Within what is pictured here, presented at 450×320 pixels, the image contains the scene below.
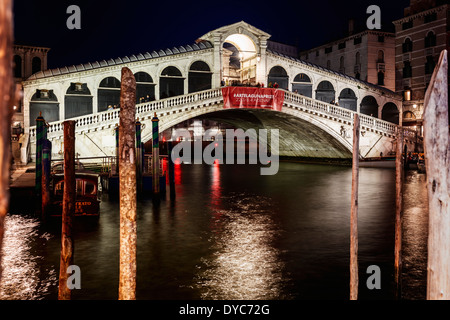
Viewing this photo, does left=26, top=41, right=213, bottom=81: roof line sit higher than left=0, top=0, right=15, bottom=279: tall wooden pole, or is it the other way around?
left=26, top=41, right=213, bottom=81: roof line

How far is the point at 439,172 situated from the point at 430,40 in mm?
36698

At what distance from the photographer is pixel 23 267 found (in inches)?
297

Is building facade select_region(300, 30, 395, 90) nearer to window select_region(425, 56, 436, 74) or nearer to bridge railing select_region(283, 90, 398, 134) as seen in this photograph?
window select_region(425, 56, 436, 74)

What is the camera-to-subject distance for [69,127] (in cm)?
753

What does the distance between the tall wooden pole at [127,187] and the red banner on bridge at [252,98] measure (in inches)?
858

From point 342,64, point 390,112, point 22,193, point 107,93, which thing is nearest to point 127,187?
point 22,193

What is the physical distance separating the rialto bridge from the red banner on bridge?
1.66 feet

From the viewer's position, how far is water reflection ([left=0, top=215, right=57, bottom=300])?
6409 mm

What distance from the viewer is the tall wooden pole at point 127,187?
16.5ft

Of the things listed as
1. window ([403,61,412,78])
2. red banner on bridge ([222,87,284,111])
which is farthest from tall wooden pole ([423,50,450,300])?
window ([403,61,412,78])

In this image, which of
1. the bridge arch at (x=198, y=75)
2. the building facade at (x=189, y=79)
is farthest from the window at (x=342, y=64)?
the bridge arch at (x=198, y=75)

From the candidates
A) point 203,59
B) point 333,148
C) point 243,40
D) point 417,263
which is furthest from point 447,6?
point 417,263

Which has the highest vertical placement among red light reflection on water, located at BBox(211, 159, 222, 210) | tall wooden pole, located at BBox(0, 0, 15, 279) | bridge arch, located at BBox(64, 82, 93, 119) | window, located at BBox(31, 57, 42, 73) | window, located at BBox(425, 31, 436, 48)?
window, located at BBox(425, 31, 436, 48)
